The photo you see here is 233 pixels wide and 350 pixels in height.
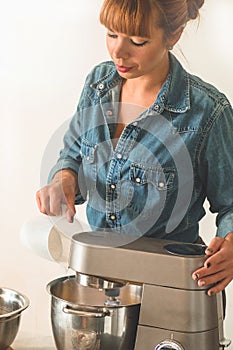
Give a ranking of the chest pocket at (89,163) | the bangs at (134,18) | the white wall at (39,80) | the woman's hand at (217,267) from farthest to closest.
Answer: the white wall at (39,80) → the chest pocket at (89,163) → the bangs at (134,18) → the woman's hand at (217,267)

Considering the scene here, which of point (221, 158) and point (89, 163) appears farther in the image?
point (89, 163)

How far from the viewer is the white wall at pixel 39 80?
145 cm

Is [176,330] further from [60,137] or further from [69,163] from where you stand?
[60,137]

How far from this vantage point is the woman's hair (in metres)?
1.21

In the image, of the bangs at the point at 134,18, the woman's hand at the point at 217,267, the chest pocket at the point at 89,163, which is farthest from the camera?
the chest pocket at the point at 89,163

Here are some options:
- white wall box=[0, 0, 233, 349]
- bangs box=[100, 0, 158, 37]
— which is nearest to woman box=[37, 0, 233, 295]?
bangs box=[100, 0, 158, 37]

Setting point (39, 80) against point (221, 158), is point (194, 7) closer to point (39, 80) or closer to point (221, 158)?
point (221, 158)

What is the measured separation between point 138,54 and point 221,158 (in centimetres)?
24

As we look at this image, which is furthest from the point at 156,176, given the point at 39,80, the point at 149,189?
the point at 39,80

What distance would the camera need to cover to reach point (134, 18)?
121cm

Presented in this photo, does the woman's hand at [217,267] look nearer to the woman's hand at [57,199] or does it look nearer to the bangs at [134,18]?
the woman's hand at [57,199]

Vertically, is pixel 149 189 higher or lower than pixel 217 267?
higher

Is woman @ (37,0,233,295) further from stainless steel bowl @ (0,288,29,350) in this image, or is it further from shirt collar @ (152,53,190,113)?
stainless steel bowl @ (0,288,29,350)

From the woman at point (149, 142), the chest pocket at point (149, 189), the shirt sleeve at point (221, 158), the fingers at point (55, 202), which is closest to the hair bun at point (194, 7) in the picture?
the woman at point (149, 142)
